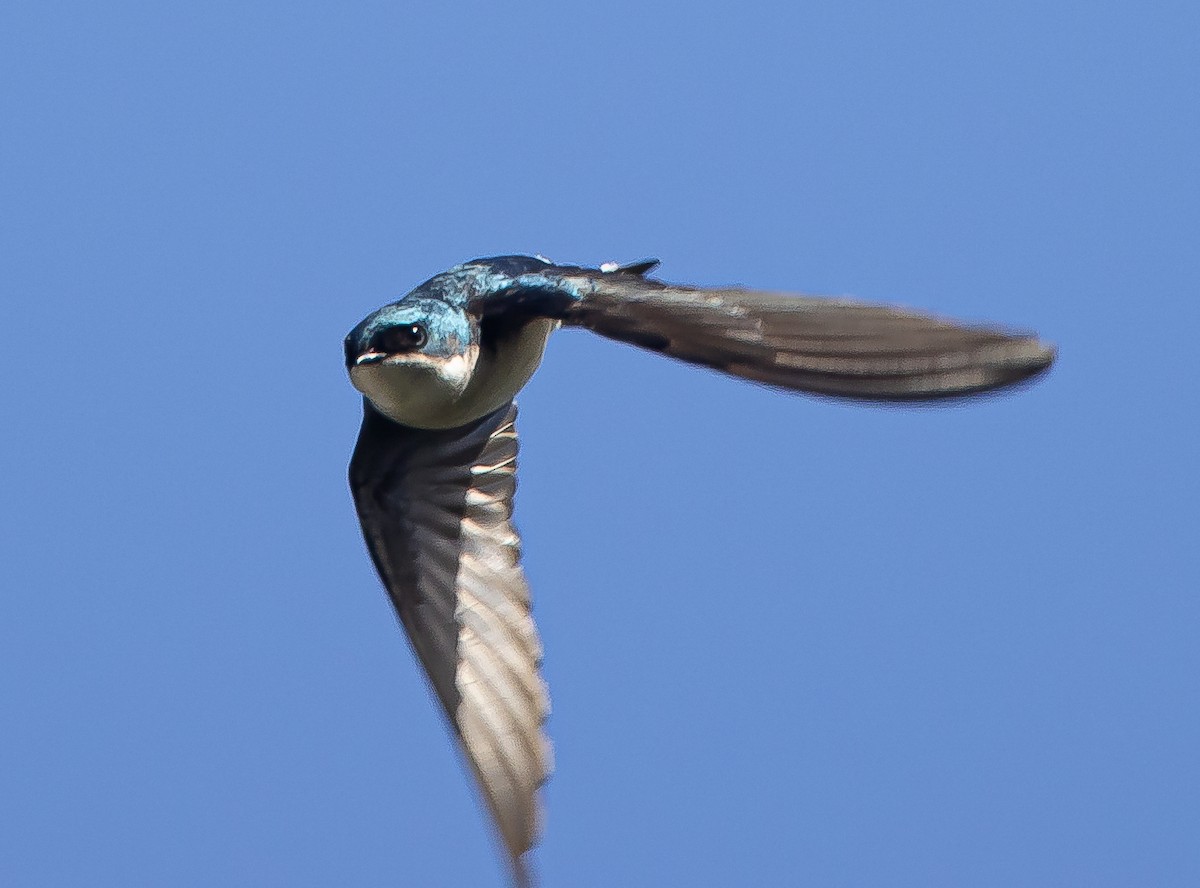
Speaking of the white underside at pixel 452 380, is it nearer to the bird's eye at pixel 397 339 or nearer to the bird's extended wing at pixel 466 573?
the bird's eye at pixel 397 339

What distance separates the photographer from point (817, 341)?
3.29m

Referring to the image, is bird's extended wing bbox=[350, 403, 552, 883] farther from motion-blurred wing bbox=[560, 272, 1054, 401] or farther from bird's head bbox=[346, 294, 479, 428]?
motion-blurred wing bbox=[560, 272, 1054, 401]

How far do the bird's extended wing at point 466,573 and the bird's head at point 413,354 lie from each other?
37cm

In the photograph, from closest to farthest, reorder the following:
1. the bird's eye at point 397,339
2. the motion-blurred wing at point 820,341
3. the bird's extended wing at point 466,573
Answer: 1. the motion-blurred wing at point 820,341
2. the bird's eye at point 397,339
3. the bird's extended wing at point 466,573

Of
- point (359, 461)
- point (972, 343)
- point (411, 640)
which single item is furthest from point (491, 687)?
point (972, 343)

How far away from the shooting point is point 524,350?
165 inches

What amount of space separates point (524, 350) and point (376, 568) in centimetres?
59

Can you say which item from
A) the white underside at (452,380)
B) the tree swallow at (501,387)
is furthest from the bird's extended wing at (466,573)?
the white underside at (452,380)

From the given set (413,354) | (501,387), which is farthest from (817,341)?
(501,387)

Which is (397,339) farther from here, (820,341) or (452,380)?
(820,341)

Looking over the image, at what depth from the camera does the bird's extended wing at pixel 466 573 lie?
438cm

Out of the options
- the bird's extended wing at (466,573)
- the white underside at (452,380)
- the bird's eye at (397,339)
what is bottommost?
the bird's extended wing at (466,573)

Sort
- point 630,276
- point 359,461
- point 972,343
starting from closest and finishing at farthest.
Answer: point 972,343, point 630,276, point 359,461

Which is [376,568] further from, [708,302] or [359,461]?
[708,302]
